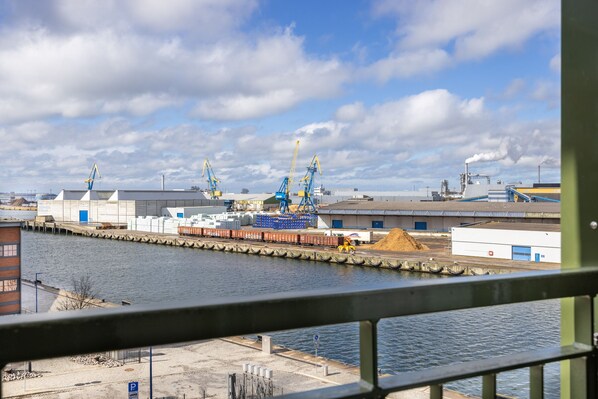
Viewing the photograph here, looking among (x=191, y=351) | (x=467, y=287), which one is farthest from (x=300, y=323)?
(x=191, y=351)

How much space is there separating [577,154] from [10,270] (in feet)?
40.7

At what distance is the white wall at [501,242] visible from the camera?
23.4 meters

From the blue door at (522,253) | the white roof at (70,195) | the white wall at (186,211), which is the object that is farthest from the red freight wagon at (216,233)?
the white roof at (70,195)

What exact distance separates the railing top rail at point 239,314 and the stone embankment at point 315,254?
61.2ft

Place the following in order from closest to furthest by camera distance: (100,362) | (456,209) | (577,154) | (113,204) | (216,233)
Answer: (577,154) → (100,362) → (456,209) → (216,233) → (113,204)

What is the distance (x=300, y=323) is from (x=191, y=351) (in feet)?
39.2

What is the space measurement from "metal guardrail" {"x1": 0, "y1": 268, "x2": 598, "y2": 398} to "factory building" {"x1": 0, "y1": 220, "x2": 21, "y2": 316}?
11977 millimetres

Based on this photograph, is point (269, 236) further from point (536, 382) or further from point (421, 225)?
point (536, 382)

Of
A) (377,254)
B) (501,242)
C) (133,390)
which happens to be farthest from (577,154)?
(377,254)

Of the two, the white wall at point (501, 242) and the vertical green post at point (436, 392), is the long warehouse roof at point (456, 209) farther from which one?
the vertical green post at point (436, 392)

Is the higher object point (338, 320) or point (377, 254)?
point (338, 320)

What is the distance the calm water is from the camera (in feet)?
35.8

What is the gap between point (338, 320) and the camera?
921 millimetres

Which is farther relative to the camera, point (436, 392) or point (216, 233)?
point (216, 233)
